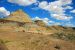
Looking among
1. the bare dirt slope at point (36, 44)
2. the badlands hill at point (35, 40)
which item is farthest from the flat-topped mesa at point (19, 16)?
the bare dirt slope at point (36, 44)

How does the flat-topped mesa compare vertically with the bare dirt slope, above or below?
above

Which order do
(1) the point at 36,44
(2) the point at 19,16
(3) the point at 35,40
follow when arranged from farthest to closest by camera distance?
1. (2) the point at 19,16
2. (3) the point at 35,40
3. (1) the point at 36,44

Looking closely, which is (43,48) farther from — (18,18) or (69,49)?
(18,18)

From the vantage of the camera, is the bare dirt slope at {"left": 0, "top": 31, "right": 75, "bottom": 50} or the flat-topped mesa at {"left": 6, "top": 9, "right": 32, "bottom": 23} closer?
the bare dirt slope at {"left": 0, "top": 31, "right": 75, "bottom": 50}

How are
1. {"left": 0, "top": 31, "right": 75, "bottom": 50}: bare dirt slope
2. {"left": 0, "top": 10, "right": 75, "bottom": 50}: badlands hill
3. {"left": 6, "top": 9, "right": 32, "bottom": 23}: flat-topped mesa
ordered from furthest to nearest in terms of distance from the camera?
{"left": 6, "top": 9, "right": 32, "bottom": 23}: flat-topped mesa < {"left": 0, "top": 10, "right": 75, "bottom": 50}: badlands hill < {"left": 0, "top": 31, "right": 75, "bottom": 50}: bare dirt slope

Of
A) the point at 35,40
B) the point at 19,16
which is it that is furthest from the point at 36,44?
the point at 19,16

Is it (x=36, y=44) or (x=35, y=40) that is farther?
(x=35, y=40)

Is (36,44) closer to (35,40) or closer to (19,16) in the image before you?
(35,40)

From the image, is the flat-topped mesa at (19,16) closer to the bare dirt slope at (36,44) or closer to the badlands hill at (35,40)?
the badlands hill at (35,40)

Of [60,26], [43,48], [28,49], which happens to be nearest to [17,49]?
[28,49]

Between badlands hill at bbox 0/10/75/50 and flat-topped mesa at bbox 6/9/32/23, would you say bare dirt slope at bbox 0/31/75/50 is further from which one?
flat-topped mesa at bbox 6/9/32/23

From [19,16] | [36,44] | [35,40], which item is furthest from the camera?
[19,16]

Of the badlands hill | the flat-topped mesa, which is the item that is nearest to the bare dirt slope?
the badlands hill

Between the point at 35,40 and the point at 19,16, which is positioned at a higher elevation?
the point at 19,16
